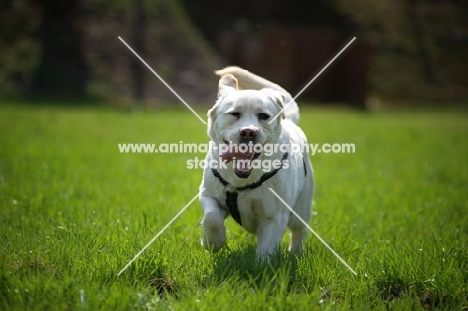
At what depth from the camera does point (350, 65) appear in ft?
86.5

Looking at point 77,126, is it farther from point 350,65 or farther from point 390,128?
point 350,65

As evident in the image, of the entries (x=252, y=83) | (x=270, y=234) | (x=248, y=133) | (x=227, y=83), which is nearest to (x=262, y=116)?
(x=248, y=133)

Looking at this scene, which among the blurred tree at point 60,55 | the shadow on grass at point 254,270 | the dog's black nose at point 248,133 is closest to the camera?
the shadow on grass at point 254,270

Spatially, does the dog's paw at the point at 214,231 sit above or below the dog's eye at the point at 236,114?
below

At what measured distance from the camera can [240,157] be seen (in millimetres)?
4477

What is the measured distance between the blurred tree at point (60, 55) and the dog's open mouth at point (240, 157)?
17.1 meters

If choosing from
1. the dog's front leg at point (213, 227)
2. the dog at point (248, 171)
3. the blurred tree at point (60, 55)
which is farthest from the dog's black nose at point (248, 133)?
the blurred tree at point (60, 55)

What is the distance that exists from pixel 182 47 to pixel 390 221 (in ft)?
59.9

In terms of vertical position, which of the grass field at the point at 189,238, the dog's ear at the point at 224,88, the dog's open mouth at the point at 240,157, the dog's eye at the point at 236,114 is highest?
the dog's ear at the point at 224,88

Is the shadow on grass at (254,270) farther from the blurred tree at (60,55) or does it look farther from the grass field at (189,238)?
the blurred tree at (60,55)

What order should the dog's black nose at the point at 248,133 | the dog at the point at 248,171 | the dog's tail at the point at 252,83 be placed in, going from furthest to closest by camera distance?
the dog's tail at the point at 252,83 → the dog at the point at 248,171 → the dog's black nose at the point at 248,133

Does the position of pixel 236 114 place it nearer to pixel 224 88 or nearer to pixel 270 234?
pixel 224 88

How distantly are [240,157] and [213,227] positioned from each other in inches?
22.6

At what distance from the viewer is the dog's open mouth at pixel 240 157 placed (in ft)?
14.6
